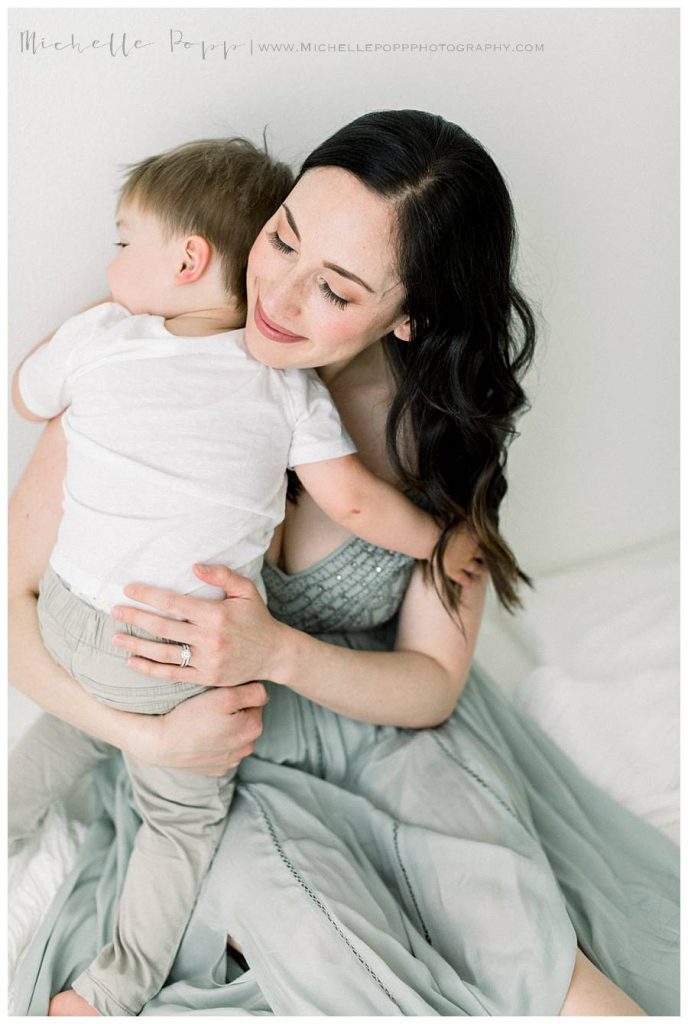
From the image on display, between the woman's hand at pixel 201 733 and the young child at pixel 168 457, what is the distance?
2cm

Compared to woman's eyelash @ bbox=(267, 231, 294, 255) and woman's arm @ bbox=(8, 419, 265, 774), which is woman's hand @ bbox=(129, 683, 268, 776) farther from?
woman's eyelash @ bbox=(267, 231, 294, 255)

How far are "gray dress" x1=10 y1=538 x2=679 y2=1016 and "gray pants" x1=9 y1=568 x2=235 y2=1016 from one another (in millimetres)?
27

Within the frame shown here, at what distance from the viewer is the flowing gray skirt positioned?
0.96m

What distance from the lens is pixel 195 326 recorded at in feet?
3.34

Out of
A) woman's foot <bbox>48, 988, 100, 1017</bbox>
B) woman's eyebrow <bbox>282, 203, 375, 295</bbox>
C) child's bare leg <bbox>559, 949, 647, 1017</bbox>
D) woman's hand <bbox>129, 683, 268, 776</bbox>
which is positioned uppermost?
woman's eyebrow <bbox>282, 203, 375, 295</bbox>

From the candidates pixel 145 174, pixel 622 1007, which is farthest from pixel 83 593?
pixel 622 1007

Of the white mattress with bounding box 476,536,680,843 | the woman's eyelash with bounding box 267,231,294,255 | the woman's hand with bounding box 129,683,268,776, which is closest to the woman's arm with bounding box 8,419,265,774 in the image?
the woman's hand with bounding box 129,683,268,776

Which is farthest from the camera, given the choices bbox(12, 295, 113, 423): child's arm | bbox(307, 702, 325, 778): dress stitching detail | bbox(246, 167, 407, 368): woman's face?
bbox(307, 702, 325, 778): dress stitching detail

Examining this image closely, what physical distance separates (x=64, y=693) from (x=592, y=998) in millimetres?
651

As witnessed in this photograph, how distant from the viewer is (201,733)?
1.02 m

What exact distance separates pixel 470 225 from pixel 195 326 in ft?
1.02

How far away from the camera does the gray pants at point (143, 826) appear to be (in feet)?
3.26

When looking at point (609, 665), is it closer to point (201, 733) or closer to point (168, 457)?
point (201, 733)

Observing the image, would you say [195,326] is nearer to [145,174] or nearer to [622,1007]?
[145,174]
